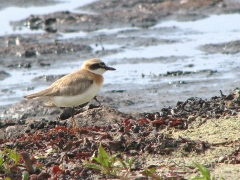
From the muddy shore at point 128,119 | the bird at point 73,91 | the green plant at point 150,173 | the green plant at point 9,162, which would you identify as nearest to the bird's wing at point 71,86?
the bird at point 73,91

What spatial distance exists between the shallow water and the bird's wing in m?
3.49

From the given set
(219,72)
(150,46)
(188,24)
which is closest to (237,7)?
(188,24)

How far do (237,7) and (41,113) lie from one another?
34.7 ft

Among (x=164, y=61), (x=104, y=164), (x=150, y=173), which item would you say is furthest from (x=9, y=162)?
(x=164, y=61)

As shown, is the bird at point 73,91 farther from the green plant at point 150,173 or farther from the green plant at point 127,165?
the green plant at point 150,173

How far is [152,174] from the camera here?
18.6 ft

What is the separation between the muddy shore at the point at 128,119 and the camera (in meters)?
6.32

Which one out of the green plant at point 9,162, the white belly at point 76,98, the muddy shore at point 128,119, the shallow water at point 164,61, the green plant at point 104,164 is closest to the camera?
the green plant at point 104,164

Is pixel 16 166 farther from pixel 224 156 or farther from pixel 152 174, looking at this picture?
pixel 224 156

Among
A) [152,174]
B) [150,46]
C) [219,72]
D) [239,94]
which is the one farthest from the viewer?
[150,46]

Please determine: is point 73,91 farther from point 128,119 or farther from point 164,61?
point 164,61

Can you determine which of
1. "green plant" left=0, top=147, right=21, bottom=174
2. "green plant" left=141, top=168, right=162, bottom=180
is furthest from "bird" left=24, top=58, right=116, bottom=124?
"green plant" left=141, top=168, right=162, bottom=180

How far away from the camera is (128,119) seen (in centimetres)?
819

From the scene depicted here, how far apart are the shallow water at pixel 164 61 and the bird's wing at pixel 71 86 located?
3495mm
